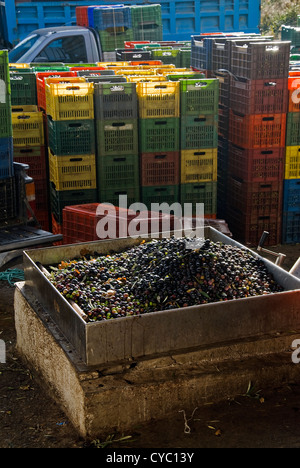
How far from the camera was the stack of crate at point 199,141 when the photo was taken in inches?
339

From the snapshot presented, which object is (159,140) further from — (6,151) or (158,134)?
(6,151)

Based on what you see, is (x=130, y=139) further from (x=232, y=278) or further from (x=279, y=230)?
(x=232, y=278)

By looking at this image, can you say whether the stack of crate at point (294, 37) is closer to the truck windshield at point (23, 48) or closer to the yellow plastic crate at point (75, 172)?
the truck windshield at point (23, 48)

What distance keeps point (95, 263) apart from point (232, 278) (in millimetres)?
1265

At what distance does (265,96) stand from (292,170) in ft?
3.59

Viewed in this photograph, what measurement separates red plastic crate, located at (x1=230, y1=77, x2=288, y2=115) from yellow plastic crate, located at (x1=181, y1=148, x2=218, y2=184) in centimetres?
76

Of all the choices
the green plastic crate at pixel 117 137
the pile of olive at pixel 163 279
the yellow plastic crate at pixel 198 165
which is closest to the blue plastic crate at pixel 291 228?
the yellow plastic crate at pixel 198 165

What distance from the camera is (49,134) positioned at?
8.96m

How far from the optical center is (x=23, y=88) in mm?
9844

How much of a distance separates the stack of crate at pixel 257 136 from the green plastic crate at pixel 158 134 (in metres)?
0.98

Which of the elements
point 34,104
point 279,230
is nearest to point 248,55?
point 279,230

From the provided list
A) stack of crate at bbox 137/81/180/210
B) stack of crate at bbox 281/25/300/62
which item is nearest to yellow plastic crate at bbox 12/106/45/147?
stack of crate at bbox 137/81/180/210

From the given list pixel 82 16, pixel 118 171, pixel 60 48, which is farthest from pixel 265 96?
pixel 82 16

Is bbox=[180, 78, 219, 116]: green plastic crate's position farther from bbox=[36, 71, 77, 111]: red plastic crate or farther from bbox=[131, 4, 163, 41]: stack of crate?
bbox=[131, 4, 163, 41]: stack of crate
